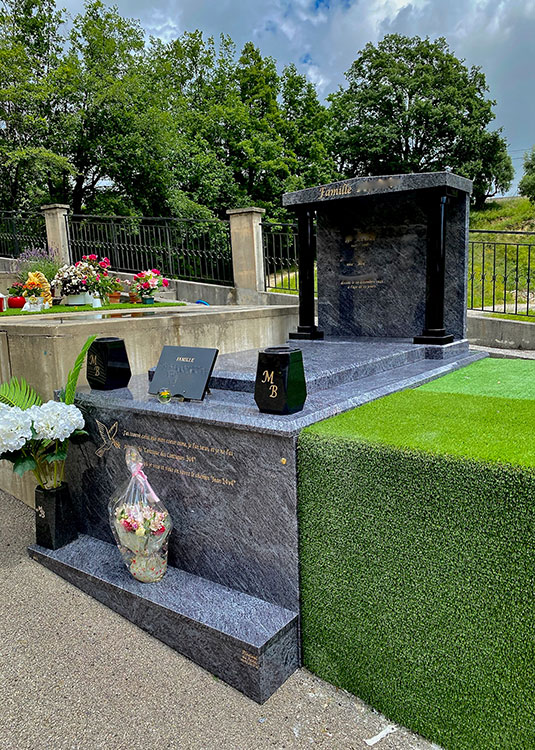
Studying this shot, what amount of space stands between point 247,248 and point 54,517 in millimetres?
7630

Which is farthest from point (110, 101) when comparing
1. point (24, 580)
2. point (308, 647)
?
point (308, 647)

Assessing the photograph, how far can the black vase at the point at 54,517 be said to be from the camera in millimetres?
3459

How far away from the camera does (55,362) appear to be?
3988mm

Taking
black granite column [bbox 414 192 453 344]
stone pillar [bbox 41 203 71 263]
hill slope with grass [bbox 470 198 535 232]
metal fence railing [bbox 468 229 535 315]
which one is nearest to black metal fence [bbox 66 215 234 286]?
stone pillar [bbox 41 203 71 263]

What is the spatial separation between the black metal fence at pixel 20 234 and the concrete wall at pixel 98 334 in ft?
31.1

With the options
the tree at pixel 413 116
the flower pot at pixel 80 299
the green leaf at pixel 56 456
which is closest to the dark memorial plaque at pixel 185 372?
the green leaf at pixel 56 456

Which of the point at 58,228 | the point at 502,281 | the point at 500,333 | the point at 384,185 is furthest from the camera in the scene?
the point at 502,281

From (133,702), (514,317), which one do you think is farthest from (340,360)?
(514,317)

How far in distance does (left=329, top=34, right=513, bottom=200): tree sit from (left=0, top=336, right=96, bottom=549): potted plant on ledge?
30.1 metres

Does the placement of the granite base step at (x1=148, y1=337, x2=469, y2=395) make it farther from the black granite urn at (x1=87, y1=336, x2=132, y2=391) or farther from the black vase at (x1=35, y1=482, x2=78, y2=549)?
the black vase at (x1=35, y1=482, x2=78, y2=549)

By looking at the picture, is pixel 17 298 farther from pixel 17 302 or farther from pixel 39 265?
pixel 39 265

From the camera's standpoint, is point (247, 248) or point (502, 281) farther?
point (502, 281)

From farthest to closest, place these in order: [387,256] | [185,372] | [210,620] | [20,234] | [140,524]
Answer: [20,234] → [387,256] → [185,372] → [140,524] → [210,620]

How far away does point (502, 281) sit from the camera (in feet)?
48.3
